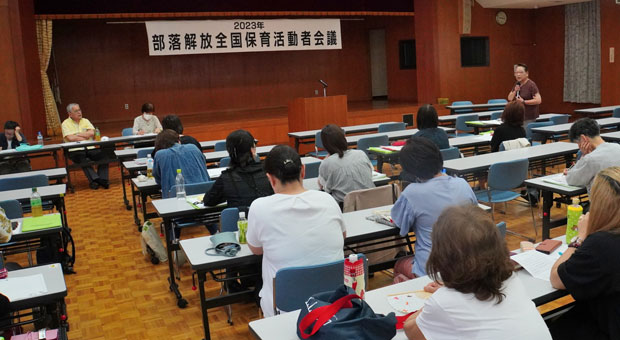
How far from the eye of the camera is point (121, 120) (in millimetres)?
14008

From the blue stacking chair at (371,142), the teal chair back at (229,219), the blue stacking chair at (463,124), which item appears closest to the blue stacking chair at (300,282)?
the teal chair back at (229,219)

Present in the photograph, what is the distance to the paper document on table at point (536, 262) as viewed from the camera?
256 centimetres

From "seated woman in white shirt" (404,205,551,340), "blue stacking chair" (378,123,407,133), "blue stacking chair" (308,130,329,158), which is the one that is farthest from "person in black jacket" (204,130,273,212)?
"blue stacking chair" (378,123,407,133)

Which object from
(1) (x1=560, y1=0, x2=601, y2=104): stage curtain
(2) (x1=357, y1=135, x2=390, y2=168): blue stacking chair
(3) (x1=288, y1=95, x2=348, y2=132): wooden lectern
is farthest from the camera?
(1) (x1=560, y1=0, x2=601, y2=104): stage curtain

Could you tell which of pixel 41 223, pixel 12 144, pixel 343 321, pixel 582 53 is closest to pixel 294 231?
pixel 343 321

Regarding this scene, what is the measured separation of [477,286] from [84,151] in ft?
26.9

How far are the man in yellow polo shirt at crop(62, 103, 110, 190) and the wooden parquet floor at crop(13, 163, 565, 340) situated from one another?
7.04 feet

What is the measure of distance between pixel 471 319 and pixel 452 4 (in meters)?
12.9

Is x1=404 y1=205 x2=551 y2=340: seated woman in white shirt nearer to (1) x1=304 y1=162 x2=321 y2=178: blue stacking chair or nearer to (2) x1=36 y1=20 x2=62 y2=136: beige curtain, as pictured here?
(1) x1=304 y1=162 x2=321 y2=178: blue stacking chair

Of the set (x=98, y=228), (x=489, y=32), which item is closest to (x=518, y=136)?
(x=98, y=228)

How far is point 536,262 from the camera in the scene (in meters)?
2.66

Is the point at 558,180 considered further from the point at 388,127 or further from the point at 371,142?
the point at 388,127

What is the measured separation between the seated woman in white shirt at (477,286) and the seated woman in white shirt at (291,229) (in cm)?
104

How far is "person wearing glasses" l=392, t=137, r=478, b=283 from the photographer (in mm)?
3014
